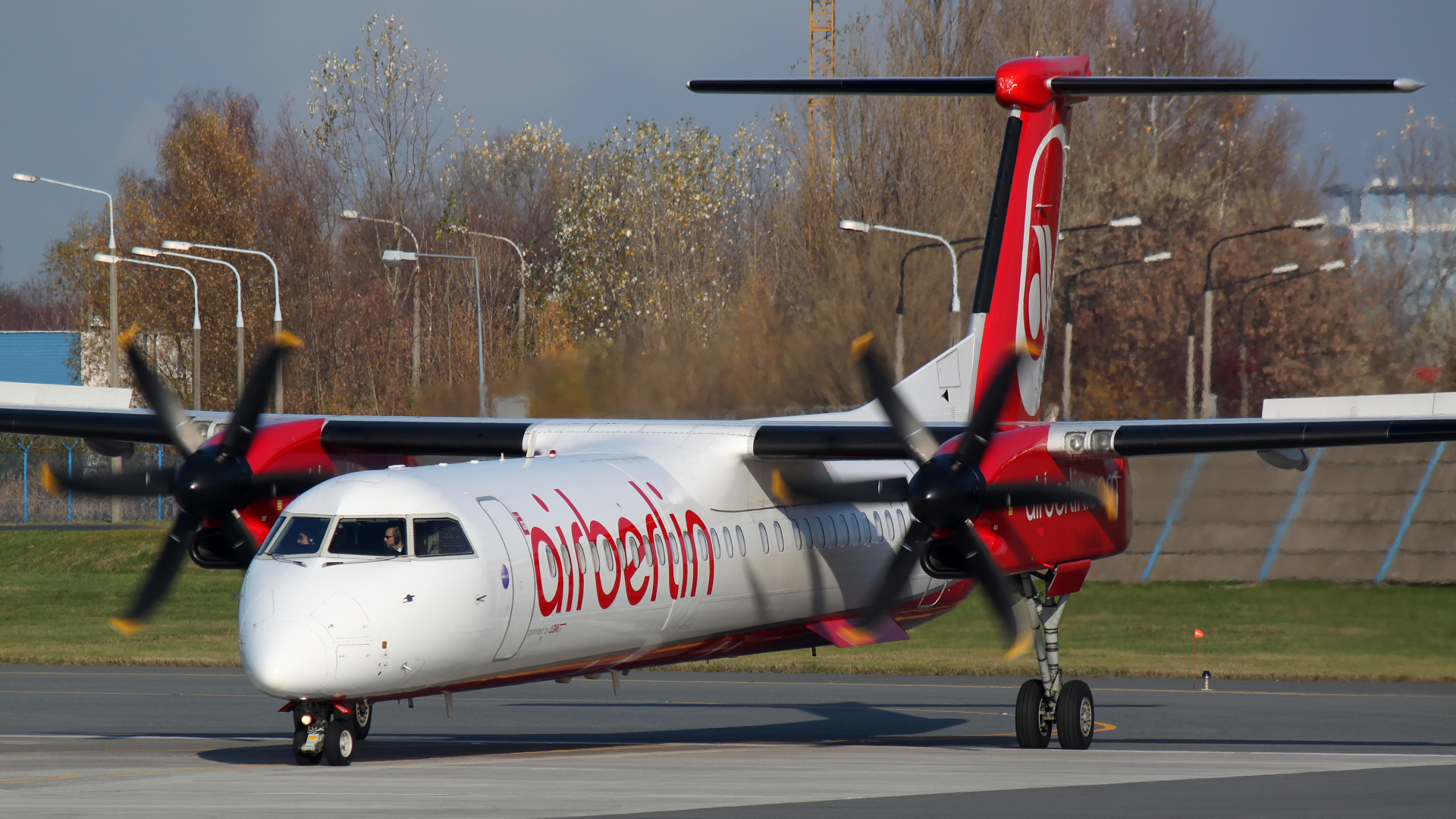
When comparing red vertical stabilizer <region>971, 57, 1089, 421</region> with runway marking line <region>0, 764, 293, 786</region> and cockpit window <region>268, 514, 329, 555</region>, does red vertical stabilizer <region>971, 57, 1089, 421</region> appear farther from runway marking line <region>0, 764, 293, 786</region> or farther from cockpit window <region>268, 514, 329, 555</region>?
runway marking line <region>0, 764, 293, 786</region>

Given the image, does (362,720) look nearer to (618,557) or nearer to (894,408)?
(618,557)

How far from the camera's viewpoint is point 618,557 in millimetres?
15617

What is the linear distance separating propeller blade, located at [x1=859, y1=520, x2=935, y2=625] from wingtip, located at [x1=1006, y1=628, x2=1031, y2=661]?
4.25 ft

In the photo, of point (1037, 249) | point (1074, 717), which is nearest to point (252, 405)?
point (1074, 717)

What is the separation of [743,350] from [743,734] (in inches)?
679

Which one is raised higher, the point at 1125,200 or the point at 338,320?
the point at 1125,200

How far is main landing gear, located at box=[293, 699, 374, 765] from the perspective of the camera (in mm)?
13961

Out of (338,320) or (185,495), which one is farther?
(338,320)

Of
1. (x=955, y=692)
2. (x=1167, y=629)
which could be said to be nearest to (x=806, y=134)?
(x=1167, y=629)

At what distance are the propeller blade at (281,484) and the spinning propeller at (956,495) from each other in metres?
6.25

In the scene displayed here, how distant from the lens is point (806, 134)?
177 ft

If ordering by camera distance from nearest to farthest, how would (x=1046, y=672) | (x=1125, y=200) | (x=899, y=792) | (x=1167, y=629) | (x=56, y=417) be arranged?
(x=899, y=792) < (x=1046, y=672) < (x=56, y=417) < (x=1167, y=629) < (x=1125, y=200)

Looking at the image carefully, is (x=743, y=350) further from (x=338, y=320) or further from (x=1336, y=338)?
(x=338, y=320)

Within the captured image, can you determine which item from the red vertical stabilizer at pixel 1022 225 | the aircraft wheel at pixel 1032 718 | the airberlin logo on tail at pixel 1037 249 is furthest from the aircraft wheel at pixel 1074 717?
the airberlin logo on tail at pixel 1037 249
